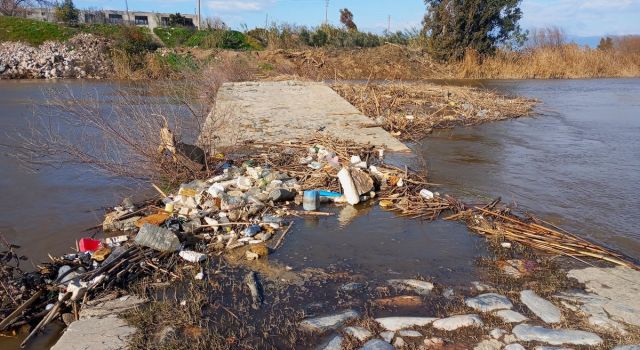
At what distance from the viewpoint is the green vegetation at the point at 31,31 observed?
29609 mm

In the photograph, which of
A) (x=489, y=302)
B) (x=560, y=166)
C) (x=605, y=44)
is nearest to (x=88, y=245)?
(x=489, y=302)

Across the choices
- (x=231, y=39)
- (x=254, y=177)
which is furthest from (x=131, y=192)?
(x=231, y=39)

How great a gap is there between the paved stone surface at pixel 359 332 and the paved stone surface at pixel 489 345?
61cm

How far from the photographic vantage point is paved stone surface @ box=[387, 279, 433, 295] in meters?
3.48

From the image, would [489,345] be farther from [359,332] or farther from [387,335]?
[359,332]

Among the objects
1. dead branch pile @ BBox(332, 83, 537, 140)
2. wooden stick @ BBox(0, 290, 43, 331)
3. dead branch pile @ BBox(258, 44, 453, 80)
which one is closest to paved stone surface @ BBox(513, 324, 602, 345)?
wooden stick @ BBox(0, 290, 43, 331)

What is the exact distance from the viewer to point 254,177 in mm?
5871

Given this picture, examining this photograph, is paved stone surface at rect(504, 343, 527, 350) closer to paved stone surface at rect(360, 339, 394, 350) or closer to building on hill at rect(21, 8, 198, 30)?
paved stone surface at rect(360, 339, 394, 350)

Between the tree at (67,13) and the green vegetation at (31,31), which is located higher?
the tree at (67,13)

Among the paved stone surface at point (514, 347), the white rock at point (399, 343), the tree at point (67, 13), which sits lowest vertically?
the white rock at point (399, 343)

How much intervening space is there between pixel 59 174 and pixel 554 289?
21.9 ft

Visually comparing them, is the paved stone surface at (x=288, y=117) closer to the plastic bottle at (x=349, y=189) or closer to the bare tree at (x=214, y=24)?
the plastic bottle at (x=349, y=189)

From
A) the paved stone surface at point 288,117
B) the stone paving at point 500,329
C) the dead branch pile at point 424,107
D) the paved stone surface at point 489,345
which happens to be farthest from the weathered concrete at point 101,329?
the dead branch pile at point 424,107

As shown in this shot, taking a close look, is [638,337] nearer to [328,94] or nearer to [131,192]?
[131,192]
